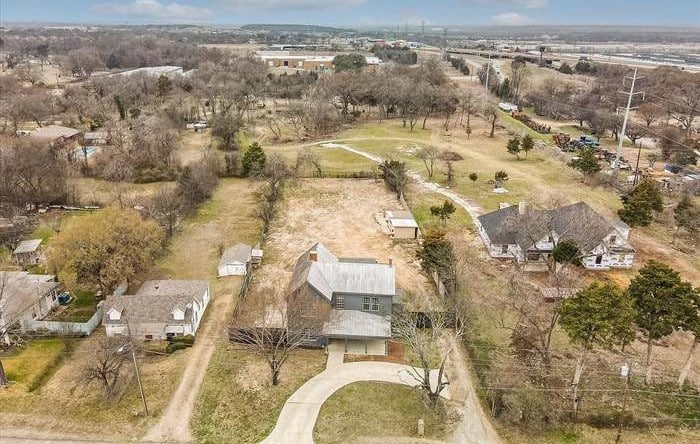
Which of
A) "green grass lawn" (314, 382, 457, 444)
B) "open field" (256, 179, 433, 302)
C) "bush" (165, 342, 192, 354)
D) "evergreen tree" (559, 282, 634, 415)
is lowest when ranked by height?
"green grass lawn" (314, 382, 457, 444)

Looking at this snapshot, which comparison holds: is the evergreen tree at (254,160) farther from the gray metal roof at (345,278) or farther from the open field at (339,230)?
the gray metal roof at (345,278)

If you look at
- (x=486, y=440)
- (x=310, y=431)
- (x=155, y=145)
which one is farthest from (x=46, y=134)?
(x=486, y=440)

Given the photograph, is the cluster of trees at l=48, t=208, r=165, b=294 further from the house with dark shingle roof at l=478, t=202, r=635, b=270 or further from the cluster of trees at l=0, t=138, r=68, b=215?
the house with dark shingle roof at l=478, t=202, r=635, b=270

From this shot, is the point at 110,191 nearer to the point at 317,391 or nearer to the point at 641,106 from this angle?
the point at 317,391

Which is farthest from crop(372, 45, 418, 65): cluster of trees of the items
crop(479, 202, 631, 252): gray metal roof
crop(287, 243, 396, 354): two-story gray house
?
crop(287, 243, 396, 354): two-story gray house

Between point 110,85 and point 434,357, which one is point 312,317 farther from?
point 110,85

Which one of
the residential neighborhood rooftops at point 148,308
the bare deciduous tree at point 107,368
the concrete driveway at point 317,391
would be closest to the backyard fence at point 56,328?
the residential neighborhood rooftops at point 148,308

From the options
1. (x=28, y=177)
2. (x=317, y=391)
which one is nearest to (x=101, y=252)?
(x=317, y=391)
